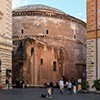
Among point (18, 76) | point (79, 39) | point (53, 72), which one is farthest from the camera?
point (79, 39)

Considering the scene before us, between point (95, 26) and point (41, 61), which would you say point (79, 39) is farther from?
point (95, 26)

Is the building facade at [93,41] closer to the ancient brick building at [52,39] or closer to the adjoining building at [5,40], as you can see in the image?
the adjoining building at [5,40]

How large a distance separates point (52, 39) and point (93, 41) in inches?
1228

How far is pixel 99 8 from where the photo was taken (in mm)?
29422

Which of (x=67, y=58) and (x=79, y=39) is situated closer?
(x=67, y=58)

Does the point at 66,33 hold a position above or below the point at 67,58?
above

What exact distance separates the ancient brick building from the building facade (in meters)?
19.2

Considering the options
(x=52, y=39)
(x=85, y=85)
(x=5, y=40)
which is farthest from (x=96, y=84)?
(x=52, y=39)

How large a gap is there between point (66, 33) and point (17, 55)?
1761 centimetres

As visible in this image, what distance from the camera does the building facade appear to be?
2892 cm

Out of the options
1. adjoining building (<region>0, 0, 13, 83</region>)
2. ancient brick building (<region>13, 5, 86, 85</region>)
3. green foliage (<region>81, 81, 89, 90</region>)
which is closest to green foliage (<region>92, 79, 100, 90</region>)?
green foliage (<region>81, 81, 89, 90</region>)

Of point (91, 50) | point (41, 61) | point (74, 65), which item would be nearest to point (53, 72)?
point (41, 61)

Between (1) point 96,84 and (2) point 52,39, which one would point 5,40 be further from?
(2) point 52,39

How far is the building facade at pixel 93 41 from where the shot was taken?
28922 millimetres
